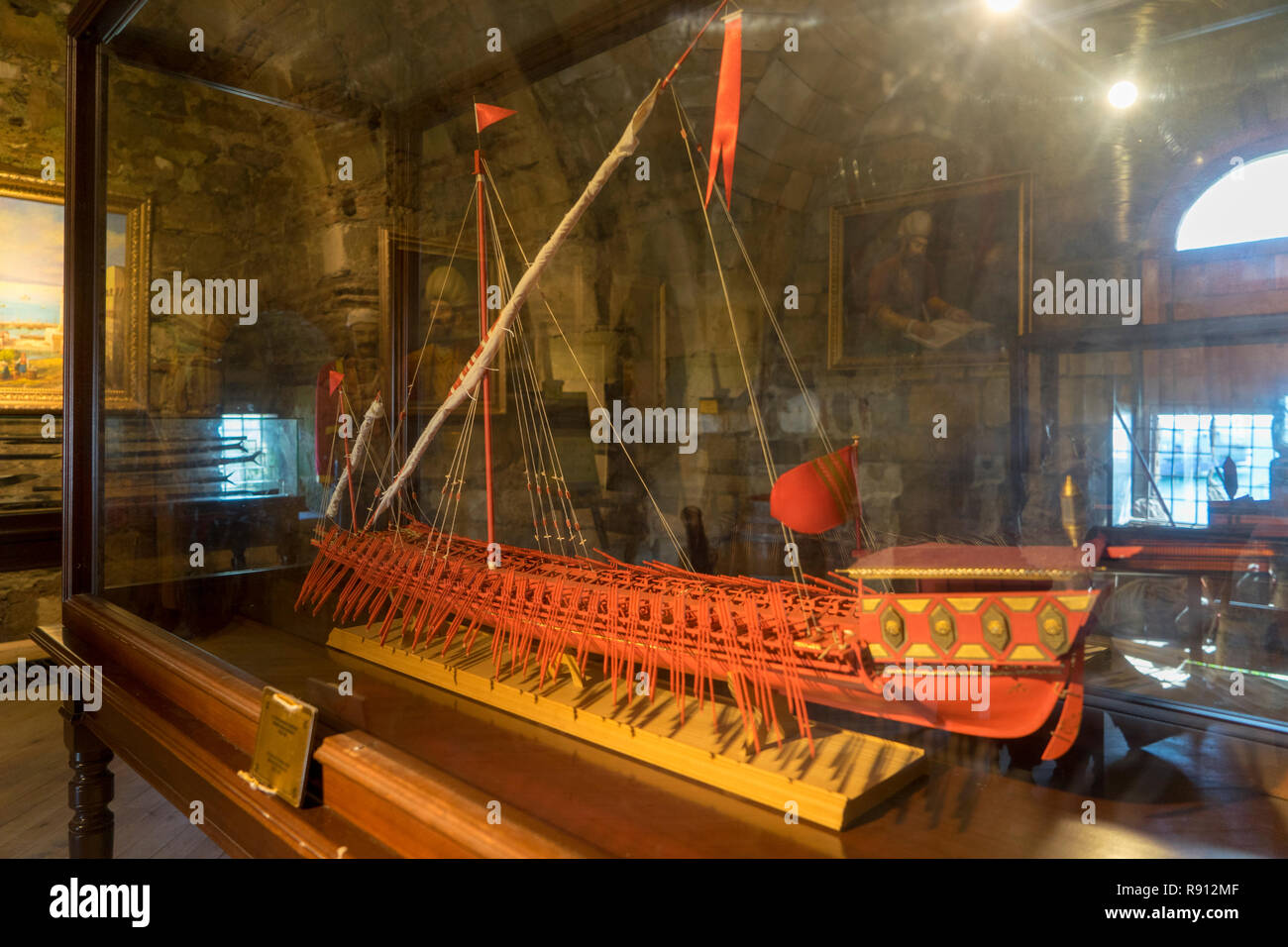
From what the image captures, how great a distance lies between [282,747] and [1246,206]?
1.62 meters

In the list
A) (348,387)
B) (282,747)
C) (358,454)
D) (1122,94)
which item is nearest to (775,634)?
(282,747)

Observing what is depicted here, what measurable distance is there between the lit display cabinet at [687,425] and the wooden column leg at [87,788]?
22mm

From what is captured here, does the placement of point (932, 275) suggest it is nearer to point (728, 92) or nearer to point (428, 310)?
point (728, 92)

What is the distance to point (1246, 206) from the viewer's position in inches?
42.4

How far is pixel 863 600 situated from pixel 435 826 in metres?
0.66

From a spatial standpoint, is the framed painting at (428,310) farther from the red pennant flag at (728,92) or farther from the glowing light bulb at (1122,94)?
the glowing light bulb at (1122,94)

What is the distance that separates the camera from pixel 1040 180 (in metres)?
1.86

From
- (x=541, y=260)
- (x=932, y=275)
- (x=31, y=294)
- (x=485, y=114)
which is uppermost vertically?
(x=31, y=294)

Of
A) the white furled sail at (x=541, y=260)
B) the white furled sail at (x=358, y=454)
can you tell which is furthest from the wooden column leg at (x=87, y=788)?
the white furled sail at (x=541, y=260)

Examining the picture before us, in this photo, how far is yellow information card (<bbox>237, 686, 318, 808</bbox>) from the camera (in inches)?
49.4

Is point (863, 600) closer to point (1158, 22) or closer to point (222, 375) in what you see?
point (1158, 22)

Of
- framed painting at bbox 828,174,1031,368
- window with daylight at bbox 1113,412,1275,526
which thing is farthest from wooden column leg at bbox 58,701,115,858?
framed painting at bbox 828,174,1031,368

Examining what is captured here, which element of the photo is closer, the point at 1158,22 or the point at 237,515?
the point at 1158,22
